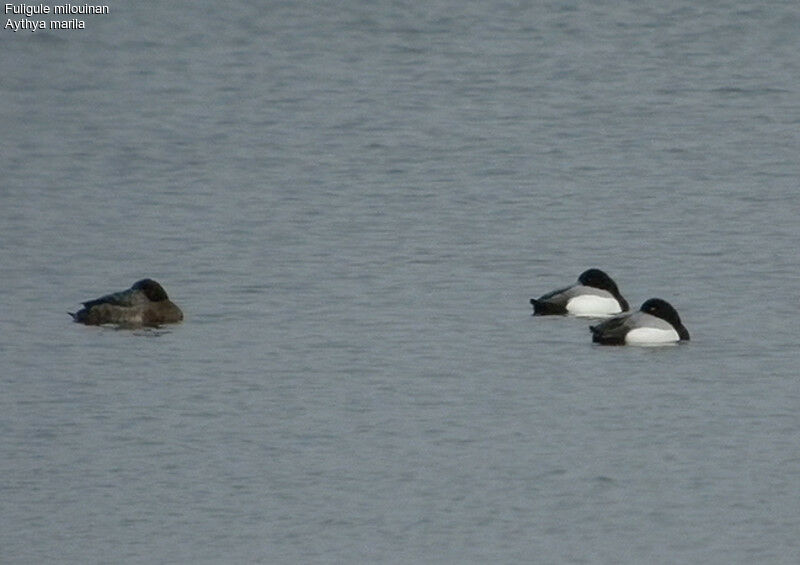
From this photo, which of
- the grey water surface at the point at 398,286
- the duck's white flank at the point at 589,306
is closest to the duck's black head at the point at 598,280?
the duck's white flank at the point at 589,306

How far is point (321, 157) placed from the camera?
25.4 metres

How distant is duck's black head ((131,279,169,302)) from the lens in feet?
57.3

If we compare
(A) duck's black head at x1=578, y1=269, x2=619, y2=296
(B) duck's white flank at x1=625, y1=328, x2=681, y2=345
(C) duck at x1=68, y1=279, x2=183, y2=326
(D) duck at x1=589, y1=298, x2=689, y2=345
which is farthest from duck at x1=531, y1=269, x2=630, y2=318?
(C) duck at x1=68, y1=279, x2=183, y2=326

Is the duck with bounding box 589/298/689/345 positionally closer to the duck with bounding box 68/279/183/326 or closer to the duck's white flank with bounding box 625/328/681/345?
the duck's white flank with bounding box 625/328/681/345

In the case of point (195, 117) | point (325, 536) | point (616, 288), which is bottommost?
point (325, 536)

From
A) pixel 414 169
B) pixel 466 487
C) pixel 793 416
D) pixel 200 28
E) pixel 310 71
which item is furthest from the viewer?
pixel 200 28

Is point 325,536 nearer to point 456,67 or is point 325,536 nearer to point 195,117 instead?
point 195,117

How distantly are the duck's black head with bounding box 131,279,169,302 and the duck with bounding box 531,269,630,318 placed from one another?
3060 millimetres

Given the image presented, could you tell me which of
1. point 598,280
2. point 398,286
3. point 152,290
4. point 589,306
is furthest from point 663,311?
point 152,290

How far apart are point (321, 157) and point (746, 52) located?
10169mm

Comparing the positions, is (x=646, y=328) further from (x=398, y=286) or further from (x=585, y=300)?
(x=398, y=286)

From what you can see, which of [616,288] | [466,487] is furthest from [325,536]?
[616,288]

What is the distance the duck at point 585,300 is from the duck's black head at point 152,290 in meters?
3.06

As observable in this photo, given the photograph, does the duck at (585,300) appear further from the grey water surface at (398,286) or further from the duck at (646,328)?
the duck at (646,328)
